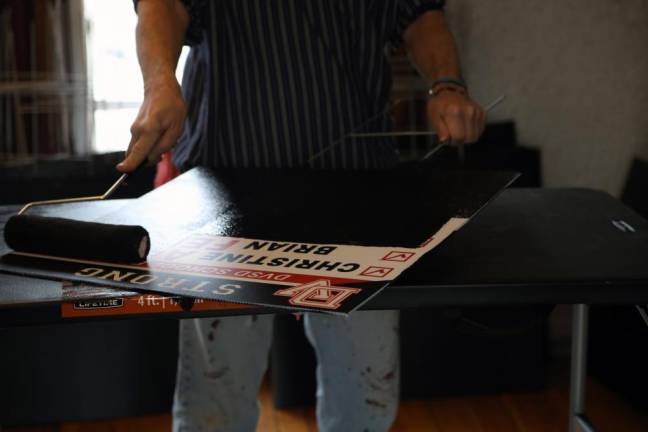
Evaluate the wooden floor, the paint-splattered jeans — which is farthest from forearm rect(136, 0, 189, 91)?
the wooden floor

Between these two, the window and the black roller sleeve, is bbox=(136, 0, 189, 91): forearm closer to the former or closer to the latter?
the black roller sleeve

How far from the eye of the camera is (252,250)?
762 mm

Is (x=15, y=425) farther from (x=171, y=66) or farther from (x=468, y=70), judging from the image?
(x=468, y=70)

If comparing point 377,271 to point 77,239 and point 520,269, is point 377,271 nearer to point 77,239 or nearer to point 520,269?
point 520,269

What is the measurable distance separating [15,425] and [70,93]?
137 centimetres

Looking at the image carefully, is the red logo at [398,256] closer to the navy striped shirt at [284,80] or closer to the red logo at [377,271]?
the red logo at [377,271]

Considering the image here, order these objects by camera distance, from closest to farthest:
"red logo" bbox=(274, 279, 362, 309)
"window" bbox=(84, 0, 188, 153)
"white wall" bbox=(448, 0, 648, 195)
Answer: "red logo" bbox=(274, 279, 362, 309) < "white wall" bbox=(448, 0, 648, 195) < "window" bbox=(84, 0, 188, 153)

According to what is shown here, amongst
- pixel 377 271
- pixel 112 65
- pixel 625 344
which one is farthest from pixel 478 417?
pixel 112 65

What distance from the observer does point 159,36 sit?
3.44 feet

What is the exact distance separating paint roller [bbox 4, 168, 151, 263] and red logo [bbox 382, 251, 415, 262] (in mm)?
209

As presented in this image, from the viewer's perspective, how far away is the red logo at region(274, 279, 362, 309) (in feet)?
2.13

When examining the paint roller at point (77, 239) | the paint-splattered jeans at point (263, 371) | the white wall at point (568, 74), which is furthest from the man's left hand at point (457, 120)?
the white wall at point (568, 74)

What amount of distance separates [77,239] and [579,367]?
834 mm

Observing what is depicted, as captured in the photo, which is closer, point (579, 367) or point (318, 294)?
point (318, 294)
